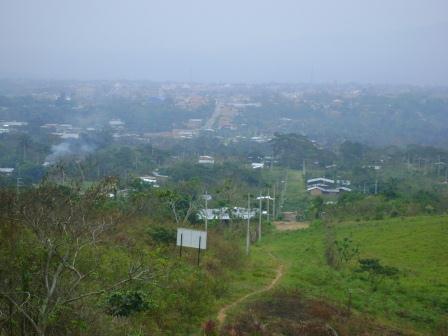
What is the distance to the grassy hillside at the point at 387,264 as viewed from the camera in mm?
13422

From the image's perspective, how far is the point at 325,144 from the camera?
6103 centimetres

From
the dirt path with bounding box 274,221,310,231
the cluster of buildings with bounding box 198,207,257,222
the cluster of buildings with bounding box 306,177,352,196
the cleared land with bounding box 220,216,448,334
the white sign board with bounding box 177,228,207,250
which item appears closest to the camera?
the cleared land with bounding box 220,216,448,334

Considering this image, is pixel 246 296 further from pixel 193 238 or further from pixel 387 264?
pixel 387 264

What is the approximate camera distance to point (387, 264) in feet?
59.5

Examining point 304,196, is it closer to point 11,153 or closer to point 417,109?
point 11,153

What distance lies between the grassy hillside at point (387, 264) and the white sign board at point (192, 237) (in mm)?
2120

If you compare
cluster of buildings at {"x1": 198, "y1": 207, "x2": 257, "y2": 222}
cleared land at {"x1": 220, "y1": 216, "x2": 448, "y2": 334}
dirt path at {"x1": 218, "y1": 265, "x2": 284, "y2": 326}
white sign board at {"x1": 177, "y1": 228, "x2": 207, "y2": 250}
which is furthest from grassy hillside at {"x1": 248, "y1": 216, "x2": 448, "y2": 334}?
white sign board at {"x1": 177, "y1": 228, "x2": 207, "y2": 250}

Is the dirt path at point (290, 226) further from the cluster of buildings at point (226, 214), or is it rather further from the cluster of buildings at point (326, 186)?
the cluster of buildings at point (326, 186)

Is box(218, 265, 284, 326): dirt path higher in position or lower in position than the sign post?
lower

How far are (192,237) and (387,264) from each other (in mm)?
6937

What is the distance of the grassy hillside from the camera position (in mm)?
13422

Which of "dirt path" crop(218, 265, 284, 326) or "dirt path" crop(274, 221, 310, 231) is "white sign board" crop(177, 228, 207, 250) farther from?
"dirt path" crop(274, 221, 310, 231)

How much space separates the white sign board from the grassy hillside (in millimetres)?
2120

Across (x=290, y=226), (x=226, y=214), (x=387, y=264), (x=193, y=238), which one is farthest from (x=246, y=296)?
(x=290, y=226)
